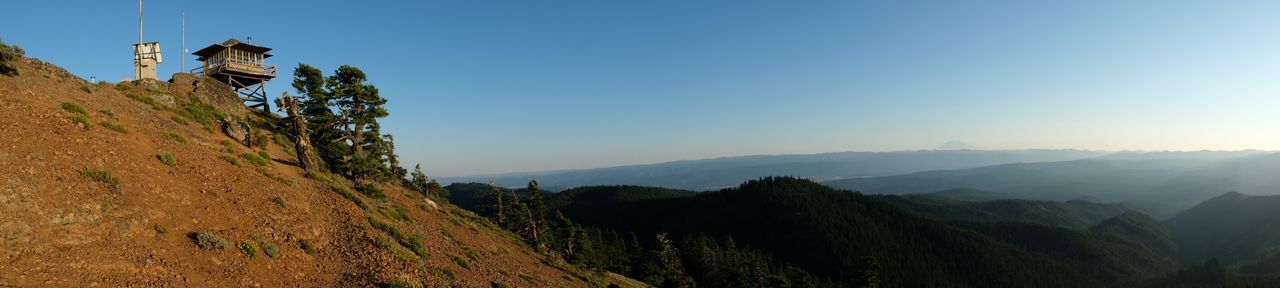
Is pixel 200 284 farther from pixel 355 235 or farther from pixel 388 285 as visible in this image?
pixel 355 235

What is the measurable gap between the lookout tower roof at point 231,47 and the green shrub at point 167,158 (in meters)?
36.0

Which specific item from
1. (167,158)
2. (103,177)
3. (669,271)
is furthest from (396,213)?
(669,271)

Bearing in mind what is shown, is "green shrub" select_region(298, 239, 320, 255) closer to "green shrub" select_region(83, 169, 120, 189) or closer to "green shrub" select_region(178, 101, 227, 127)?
"green shrub" select_region(83, 169, 120, 189)

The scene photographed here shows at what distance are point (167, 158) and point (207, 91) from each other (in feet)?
92.6

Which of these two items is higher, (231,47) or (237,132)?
(231,47)

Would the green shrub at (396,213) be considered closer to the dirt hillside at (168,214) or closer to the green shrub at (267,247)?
the dirt hillside at (168,214)

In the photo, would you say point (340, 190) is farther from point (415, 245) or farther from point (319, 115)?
point (319, 115)

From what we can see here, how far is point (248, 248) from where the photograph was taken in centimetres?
1889

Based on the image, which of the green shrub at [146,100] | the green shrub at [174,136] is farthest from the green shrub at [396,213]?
the green shrub at [146,100]

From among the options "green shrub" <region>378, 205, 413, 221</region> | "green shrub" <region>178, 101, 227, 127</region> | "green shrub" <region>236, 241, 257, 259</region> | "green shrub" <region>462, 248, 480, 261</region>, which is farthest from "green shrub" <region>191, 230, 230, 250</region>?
"green shrub" <region>178, 101, 227, 127</region>

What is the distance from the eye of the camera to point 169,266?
16.0 m

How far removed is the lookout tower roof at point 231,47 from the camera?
52312 millimetres

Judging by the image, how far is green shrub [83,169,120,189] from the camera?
19036 millimetres

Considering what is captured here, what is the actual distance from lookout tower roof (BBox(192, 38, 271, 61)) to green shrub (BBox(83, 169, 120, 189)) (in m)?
41.0
